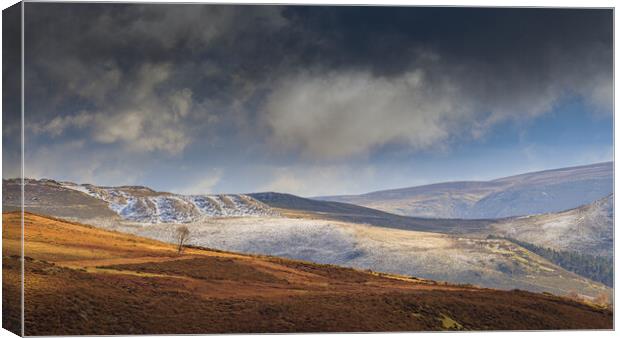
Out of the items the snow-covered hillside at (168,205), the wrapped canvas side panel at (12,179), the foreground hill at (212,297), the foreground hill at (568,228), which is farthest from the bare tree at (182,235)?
the foreground hill at (568,228)

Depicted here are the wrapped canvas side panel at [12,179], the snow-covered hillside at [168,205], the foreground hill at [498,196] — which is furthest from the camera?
the foreground hill at [498,196]

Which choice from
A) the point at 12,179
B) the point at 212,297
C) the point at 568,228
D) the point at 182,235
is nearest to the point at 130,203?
the point at 182,235

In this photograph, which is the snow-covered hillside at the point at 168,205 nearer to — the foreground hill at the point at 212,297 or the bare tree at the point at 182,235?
the bare tree at the point at 182,235

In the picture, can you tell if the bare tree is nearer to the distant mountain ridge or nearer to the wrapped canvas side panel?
the distant mountain ridge

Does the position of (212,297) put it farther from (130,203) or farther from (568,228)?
(568,228)

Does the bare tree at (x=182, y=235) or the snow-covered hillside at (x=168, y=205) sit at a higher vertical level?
the snow-covered hillside at (x=168, y=205)

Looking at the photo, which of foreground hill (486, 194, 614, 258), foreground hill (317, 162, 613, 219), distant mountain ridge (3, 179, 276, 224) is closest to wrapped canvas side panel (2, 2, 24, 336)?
distant mountain ridge (3, 179, 276, 224)

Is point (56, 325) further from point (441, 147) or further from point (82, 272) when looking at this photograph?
point (441, 147)
